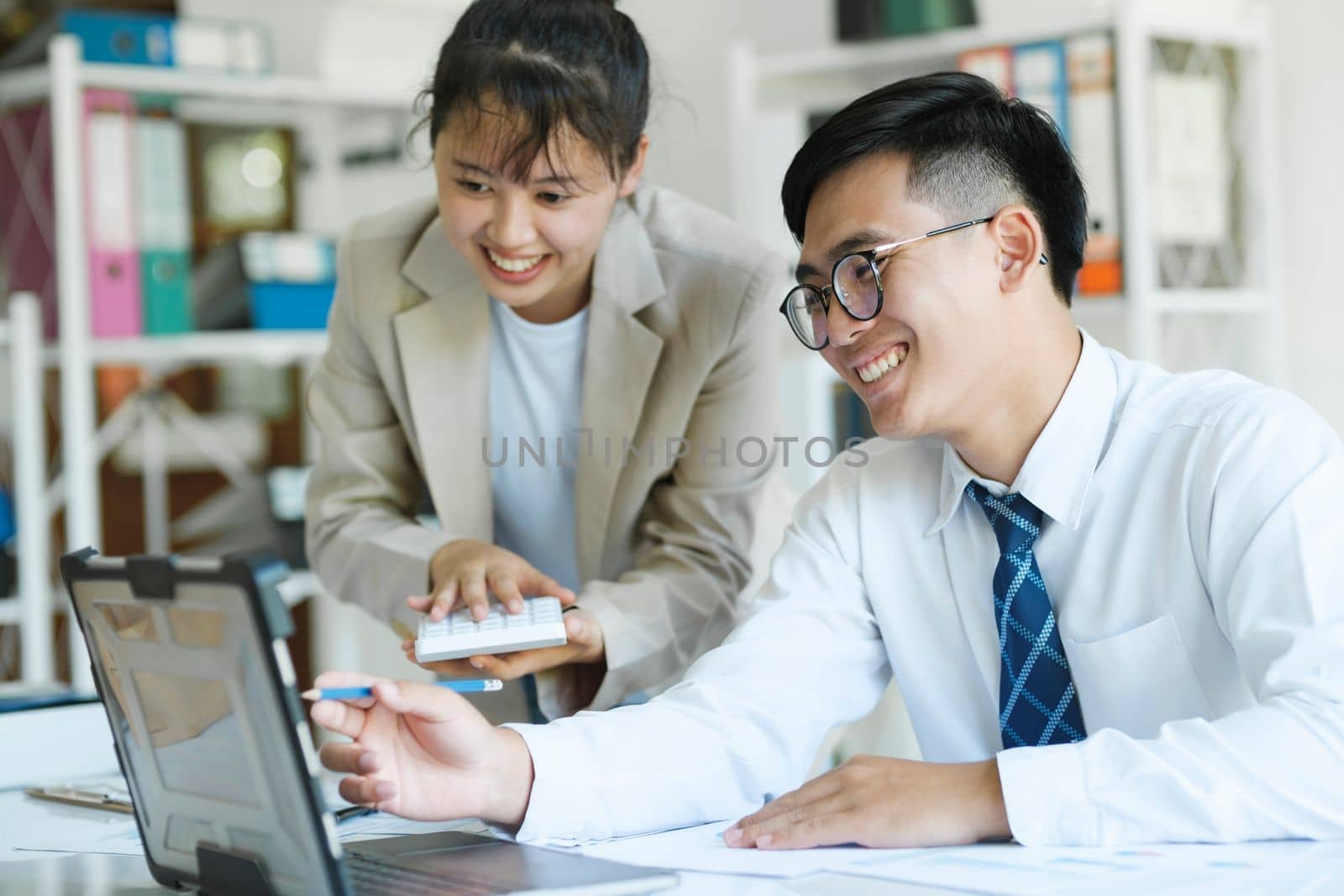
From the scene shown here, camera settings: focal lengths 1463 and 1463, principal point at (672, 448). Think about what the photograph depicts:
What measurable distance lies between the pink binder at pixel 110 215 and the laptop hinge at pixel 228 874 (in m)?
2.04

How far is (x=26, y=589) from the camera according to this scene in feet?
8.70

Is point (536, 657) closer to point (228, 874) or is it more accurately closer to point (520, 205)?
point (520, 205)

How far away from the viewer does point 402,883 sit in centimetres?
90

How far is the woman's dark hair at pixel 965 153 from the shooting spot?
1263mm

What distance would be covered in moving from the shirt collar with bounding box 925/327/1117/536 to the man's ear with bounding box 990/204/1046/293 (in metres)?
0.09

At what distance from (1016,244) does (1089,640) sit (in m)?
0.34

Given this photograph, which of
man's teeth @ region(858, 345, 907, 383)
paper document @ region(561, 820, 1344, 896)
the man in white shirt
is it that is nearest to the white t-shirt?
the man in white shirt

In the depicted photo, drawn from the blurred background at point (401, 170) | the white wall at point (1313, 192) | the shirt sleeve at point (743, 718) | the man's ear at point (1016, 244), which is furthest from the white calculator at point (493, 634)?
the white wall at point (1313, 192)

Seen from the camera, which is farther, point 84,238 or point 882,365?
point 84,238

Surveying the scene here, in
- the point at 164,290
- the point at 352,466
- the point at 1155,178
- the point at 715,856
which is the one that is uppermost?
the point at 1155,178

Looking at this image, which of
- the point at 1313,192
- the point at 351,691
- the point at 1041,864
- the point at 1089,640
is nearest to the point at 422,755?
the point at 351,691

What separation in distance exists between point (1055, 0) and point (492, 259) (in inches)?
69.1

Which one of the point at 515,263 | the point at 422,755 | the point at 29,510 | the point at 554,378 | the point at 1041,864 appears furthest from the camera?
the point at 29,510

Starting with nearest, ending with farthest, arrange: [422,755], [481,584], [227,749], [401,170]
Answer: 1. [227,749]
2. [422,755]
3. [481,584]
4. [401,170]
